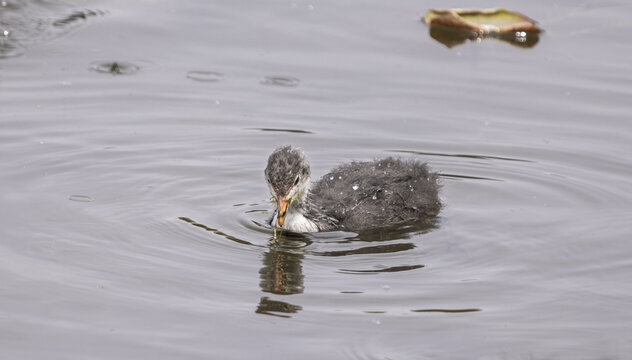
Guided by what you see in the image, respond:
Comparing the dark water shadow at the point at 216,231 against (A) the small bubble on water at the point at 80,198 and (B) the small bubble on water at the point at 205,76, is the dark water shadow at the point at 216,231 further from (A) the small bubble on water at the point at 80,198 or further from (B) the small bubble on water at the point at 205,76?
(B) the small bubble on water at the point at 205,76

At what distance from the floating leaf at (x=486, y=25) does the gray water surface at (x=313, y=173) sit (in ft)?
0.74

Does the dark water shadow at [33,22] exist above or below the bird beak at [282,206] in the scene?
above

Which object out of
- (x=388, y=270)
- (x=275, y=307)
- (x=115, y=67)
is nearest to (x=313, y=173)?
(x=388, y=270)

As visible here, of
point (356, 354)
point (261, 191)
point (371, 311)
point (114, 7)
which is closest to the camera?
point (356, 354)

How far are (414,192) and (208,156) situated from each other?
2.27 metres

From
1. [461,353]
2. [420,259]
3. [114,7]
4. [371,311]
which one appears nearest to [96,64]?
[114,7]

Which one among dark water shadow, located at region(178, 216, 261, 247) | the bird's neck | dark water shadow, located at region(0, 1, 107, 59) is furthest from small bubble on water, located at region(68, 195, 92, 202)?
dark water shadow, located at region(0, 1, 107, 59)

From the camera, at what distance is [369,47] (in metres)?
14.8

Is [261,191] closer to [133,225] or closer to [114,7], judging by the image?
[133,225]

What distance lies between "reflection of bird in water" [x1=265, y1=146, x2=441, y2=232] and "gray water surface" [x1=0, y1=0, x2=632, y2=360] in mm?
181

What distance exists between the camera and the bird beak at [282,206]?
9.80 meters

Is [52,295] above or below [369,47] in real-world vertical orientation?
below

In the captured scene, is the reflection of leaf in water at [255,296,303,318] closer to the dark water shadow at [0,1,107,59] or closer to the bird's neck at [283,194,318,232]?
the bird's neck at [283,194,318,232]

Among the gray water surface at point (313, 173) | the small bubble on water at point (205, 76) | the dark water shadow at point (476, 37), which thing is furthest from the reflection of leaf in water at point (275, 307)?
the dark water shadow at point (476, 37)
